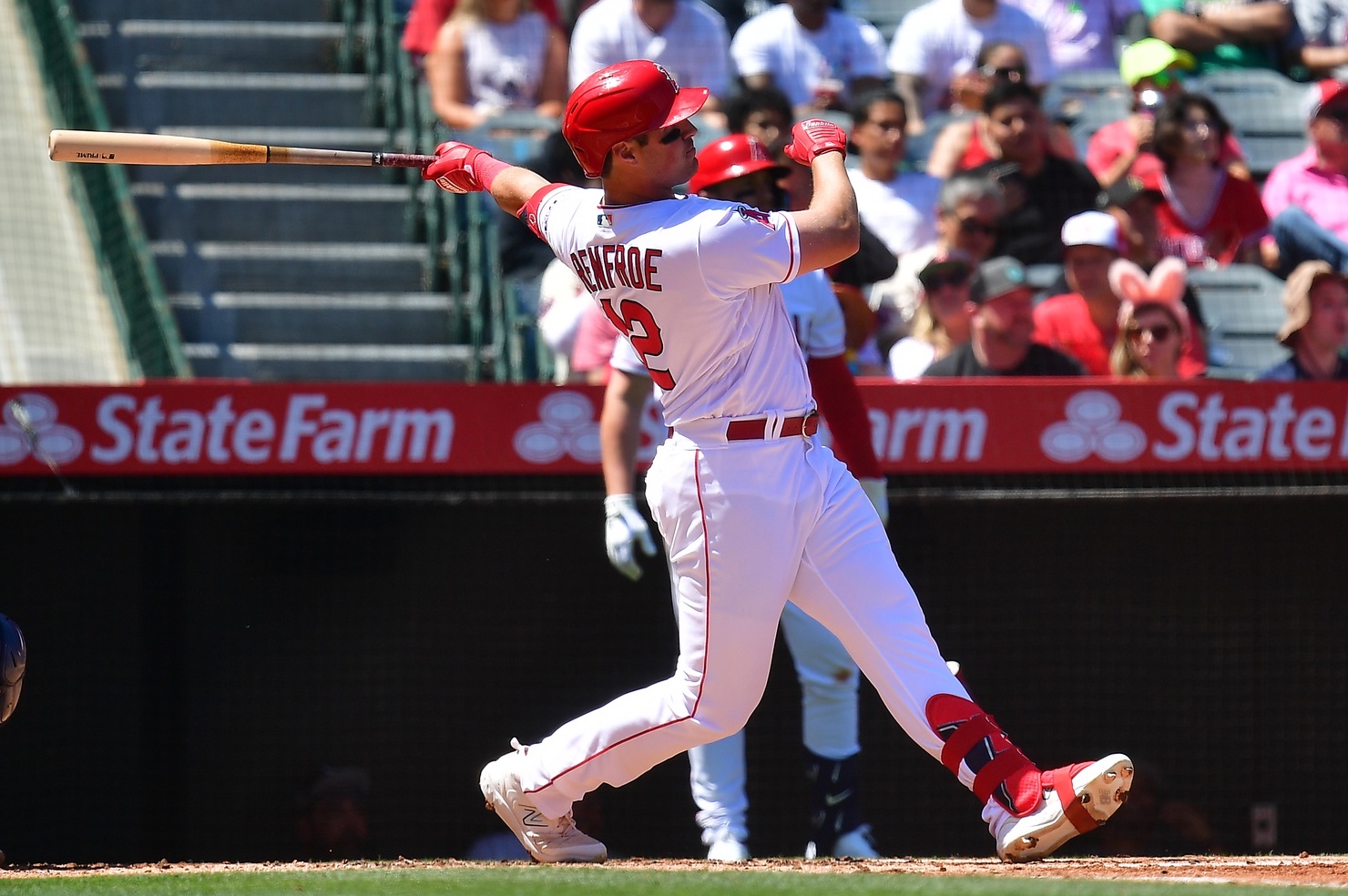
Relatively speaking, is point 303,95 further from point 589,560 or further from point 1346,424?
A: point 1346,424

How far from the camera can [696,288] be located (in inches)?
130

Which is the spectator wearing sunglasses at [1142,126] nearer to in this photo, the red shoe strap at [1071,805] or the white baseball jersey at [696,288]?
the white baseball jersey at [696,288]

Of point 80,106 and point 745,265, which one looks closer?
point 745,265

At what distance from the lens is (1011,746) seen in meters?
3.38

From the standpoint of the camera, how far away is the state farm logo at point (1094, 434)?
505cm

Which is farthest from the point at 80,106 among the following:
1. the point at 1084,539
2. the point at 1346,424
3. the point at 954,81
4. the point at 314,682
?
the point at 1346,424

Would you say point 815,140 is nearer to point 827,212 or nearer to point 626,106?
point 827,212

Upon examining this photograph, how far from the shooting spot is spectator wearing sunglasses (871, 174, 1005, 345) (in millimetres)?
6207

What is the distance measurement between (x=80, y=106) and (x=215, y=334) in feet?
4.17

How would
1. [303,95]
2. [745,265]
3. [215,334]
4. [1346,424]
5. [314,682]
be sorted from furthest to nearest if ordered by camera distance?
[303,95], [215,334], [314,682], [1346,424], [745,265]

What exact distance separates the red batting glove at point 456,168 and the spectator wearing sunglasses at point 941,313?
2.35 meters

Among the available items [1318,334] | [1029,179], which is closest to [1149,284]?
[1318,334]

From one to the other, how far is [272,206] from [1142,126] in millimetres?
Answer: 3630

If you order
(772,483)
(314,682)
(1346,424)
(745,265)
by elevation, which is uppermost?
(745,265)
